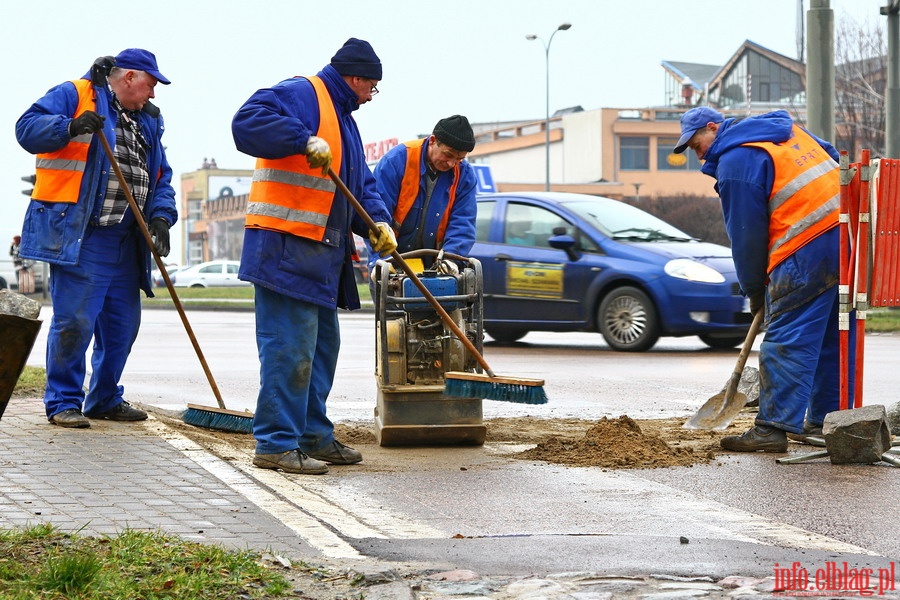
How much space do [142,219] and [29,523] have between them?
327 centimetres

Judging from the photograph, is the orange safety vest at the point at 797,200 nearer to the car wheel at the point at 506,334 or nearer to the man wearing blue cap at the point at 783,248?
the man wearing blue cap at the point at 783,248

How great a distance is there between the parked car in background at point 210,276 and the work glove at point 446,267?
4668cm

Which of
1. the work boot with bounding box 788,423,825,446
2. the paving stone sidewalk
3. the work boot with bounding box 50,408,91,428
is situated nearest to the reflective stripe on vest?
the work boot with bounding box 50,408,91,428

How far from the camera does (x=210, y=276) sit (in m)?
54.3

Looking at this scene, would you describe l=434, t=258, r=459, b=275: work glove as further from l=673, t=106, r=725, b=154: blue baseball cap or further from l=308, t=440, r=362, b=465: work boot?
l=673, t=106, r=725, b=154: blue baseball cap

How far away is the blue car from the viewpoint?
46.1ft

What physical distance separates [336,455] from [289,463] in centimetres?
43

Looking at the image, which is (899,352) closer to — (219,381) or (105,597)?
(219,381)

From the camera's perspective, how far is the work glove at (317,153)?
6.14 metres

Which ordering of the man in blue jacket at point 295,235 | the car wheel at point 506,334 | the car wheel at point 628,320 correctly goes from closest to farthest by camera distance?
the man in blue jacket at point 295,235 < the car wheel at point 628,320 < the car wheel at point 506,334

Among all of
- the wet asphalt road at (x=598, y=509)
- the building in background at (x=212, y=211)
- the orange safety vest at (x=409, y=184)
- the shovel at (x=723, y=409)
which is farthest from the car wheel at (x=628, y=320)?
the building in background at (x=212, y=211)

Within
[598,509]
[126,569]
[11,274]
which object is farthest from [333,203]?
[11,274]

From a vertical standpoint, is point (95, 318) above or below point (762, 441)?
above

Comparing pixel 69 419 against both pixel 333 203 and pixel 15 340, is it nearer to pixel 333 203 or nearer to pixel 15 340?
pixel 333 203
